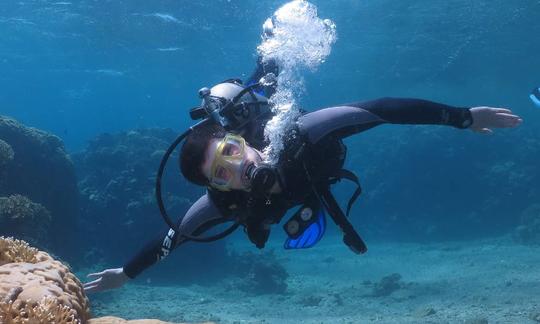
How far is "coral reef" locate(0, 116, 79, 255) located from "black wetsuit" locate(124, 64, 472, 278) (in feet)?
40.1

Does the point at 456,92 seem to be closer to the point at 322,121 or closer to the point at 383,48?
the point at 383,48

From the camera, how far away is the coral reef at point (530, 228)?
61.4ft

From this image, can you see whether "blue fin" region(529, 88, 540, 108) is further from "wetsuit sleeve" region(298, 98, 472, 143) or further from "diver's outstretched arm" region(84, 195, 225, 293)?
"diver's outstretched arm" region(84, 195, 225, 293)

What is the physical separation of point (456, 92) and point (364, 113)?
51074 mm

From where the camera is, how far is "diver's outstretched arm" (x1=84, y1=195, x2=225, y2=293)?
4.79 meters

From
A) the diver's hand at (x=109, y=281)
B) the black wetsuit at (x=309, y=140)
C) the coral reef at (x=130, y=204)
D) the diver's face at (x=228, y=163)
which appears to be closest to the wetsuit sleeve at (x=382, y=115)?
the black wetsuit at (x=309, y=140)

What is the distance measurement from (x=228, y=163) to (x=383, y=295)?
11.8 m

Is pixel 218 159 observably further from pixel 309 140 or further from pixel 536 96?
pixel 536 96

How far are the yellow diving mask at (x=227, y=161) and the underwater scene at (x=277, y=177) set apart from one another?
0.02 meters

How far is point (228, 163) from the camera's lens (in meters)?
3.72

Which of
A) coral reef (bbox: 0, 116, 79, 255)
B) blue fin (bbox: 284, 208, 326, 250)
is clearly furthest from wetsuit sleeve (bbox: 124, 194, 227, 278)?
coral reef (bbox: 0, 116, 79, 255)

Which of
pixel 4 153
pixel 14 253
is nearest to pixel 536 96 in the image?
pixel 14 253

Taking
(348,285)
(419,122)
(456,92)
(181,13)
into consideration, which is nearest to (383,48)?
(181,13)

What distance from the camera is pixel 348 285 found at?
15781 millimetres
